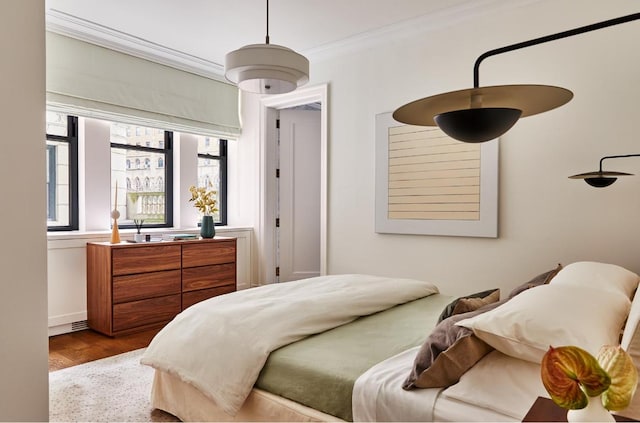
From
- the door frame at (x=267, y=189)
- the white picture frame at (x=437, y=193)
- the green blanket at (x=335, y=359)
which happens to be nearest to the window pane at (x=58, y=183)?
the door frame at (x=267, y=189)

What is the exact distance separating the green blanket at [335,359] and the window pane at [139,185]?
3123mm

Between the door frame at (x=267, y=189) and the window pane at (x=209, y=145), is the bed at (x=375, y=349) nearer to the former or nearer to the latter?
the door frame at (x=267, y=189)

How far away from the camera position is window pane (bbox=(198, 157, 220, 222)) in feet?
17.2

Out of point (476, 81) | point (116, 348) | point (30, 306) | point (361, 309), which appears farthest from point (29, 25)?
point (116, 348)

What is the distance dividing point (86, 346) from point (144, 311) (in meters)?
0.55

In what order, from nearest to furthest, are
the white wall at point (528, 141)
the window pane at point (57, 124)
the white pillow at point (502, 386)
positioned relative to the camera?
the white pillow at point (502, 386)
the white wall at point (528, 141)
the window pane at point (57, 124)

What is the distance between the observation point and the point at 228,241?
15.3 ft

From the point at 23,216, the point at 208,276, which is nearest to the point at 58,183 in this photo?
the point at 208,276

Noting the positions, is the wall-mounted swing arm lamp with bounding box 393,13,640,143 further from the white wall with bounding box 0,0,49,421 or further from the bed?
the white wall with bounding box 0,0,49,421

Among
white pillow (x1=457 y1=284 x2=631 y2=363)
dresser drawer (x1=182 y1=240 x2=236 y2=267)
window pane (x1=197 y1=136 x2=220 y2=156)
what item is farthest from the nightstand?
window pane (x1=197 y1=136 x2=220 y2=156)

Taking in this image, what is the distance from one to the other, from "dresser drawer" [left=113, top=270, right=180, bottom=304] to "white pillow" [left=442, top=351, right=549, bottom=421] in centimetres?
313

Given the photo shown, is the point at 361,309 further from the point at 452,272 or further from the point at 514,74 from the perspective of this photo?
the point at 514,74

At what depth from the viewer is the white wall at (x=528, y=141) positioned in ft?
9.71

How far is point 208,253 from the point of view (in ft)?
14.6
